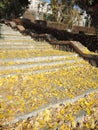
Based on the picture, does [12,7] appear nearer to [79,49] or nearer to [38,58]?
[79,49]

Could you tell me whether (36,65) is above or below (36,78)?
above

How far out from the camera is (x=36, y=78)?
834cm

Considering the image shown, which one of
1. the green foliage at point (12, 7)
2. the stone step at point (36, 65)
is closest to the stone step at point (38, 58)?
the stone step at point (36, 65)

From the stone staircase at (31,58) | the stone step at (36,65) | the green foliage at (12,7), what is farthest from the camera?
the green foliage at (12,7)

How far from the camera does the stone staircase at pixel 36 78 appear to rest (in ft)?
20.4

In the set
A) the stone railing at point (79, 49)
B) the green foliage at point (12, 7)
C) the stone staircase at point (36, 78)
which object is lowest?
the stone staircase at point (36, 78)

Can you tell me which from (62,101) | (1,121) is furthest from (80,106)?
(1,121)

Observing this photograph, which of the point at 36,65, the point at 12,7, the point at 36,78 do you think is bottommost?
the point at 36,78

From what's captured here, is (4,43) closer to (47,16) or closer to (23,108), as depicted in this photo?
(23,108)

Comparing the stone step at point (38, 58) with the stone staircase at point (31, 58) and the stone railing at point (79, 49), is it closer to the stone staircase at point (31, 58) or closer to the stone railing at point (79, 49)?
the stone staircase at point (31, 58)

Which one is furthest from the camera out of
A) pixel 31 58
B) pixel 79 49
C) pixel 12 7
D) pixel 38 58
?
pixel 12 7

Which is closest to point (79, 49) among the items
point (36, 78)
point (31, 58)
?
point (31, 58)

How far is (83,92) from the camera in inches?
302

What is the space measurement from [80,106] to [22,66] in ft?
10.7
